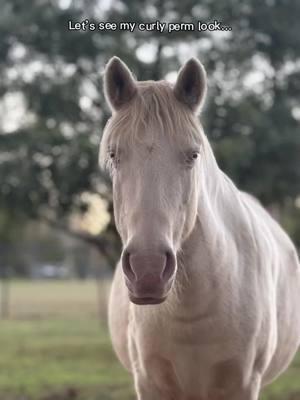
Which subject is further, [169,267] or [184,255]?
[184,255]

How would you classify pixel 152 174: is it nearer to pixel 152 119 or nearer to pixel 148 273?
pixel 152 119

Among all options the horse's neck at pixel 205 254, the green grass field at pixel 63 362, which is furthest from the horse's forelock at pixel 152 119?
the green grass field at pixel 63 362

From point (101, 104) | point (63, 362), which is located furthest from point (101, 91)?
point (63, 362)

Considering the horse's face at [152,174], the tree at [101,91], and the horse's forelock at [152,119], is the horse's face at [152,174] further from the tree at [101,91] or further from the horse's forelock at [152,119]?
the tree at [101,91]

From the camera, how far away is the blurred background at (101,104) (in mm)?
9141

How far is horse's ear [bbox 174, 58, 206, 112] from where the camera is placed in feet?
10.1

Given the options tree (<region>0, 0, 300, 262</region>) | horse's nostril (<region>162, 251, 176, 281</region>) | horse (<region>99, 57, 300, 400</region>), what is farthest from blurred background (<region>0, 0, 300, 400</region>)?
horse's nostril (<region>162, 251, 176, 281</region>)

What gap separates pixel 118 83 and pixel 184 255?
2.56 ft

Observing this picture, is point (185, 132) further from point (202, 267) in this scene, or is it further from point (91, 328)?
point (91, 328)

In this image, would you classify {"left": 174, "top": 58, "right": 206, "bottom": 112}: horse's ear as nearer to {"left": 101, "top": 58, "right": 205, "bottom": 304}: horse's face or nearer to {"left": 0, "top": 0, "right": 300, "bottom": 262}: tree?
{"left": 101, "top": 58, "right": 205, "bottom": 304}: horse's face

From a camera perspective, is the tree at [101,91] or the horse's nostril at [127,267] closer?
the horse's nostril at [127,267]

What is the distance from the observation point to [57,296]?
2855cm

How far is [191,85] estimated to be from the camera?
312 centimetres

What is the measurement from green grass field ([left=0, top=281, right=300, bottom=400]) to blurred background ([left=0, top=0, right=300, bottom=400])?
0.16 feet
